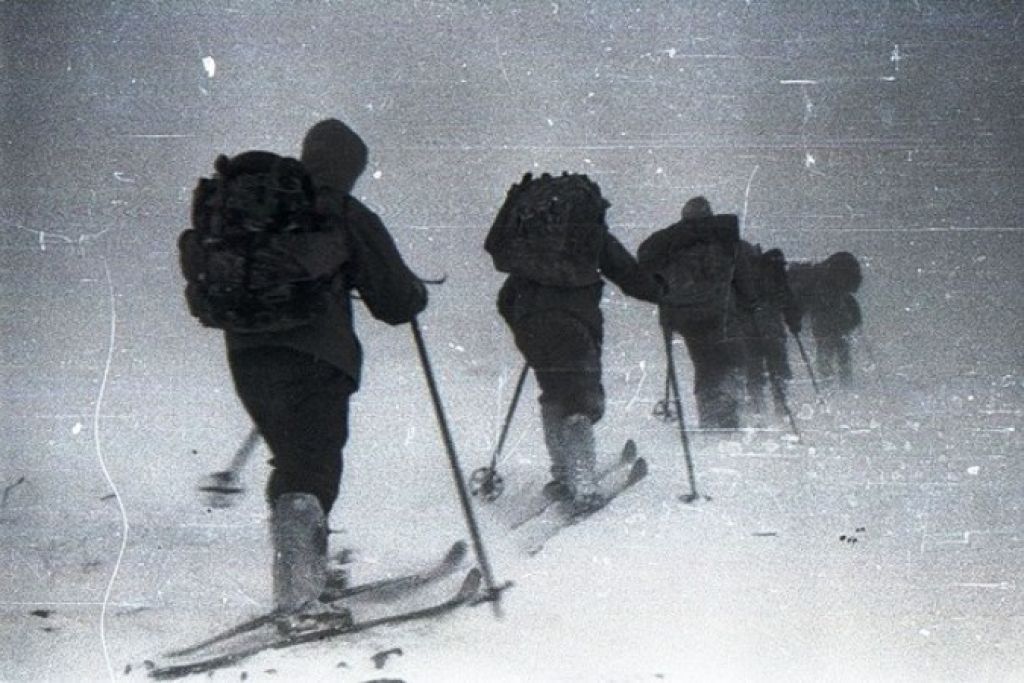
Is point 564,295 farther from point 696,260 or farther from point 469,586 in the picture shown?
point 469,586

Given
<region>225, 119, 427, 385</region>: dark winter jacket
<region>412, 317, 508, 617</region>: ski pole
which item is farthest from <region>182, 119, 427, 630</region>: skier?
<region>412, 317, 508, 617</region>: ski pole

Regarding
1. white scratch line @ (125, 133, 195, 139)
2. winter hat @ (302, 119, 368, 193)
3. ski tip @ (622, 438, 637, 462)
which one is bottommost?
ski tip @ (622, 438, 637, 462)

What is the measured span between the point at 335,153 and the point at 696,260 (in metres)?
0.45

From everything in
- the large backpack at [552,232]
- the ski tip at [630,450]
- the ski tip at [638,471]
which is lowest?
the ski tip at [638,471]

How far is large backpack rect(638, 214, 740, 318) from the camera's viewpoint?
138 cm

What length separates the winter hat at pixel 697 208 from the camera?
1.39 metres

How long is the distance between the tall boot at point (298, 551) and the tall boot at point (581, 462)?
0.30 m

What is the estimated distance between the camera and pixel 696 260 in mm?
1392

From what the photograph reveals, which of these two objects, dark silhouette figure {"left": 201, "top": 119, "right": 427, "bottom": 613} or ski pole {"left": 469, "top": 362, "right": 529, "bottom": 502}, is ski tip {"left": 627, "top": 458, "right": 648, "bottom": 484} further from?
dark silhouette figure {"left": 201, "top": 119, "right": 427, "bottom": 613}

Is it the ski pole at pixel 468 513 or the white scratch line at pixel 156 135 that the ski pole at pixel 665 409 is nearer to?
the ski pole at pixel 468 513

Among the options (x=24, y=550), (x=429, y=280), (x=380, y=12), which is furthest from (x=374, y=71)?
(x=24, y=550)

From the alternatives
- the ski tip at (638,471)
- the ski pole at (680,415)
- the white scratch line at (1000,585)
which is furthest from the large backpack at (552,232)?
the white scratch line at (1000,585)

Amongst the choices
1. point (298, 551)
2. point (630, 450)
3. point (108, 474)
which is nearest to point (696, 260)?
point (630, 450)

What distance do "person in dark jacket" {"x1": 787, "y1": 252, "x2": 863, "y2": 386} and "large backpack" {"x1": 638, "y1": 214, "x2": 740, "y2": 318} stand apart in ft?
0.26
